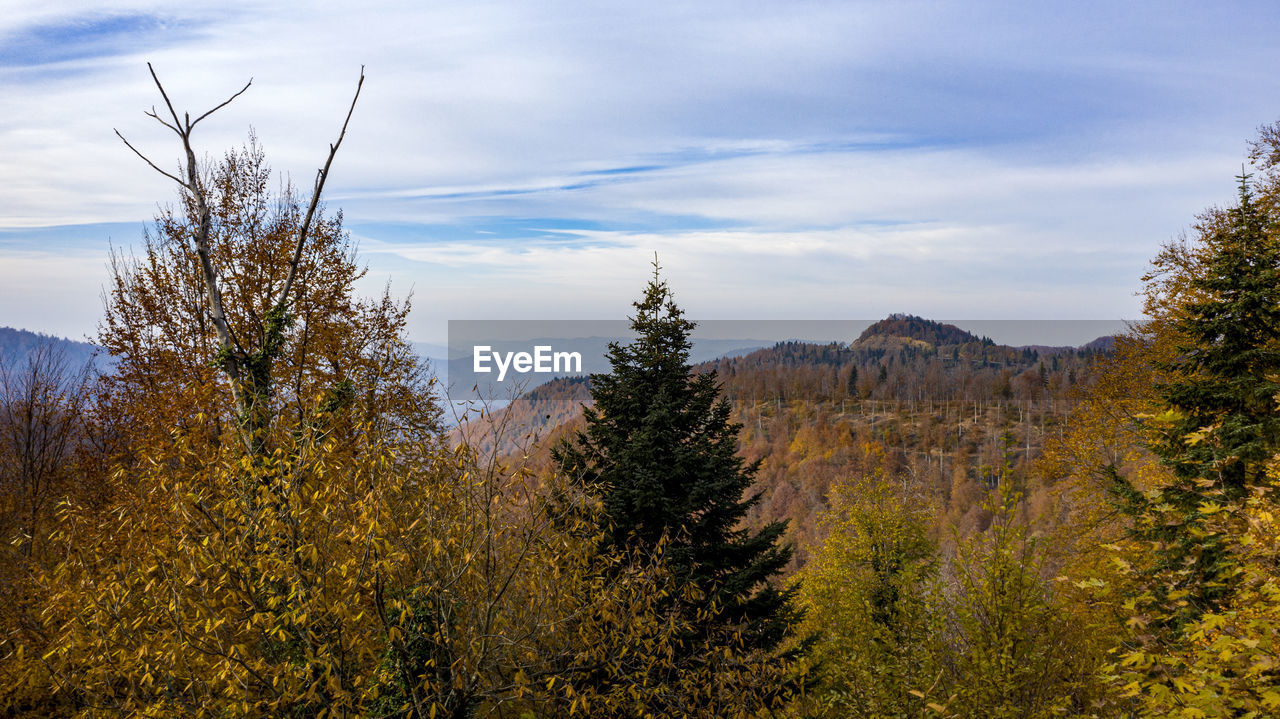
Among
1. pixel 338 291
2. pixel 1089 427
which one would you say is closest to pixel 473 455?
pixel 338 291

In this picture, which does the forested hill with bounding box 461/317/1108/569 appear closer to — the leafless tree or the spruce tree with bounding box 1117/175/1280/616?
the spruce tree with bounding box 1117/175/1280/616

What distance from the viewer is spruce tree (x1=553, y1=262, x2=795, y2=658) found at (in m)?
15.1

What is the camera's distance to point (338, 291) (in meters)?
19.5

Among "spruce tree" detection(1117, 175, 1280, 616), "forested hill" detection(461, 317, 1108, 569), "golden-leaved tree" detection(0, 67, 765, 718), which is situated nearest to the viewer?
"golden-leaved tree" detection(0, 67, 765, 718)

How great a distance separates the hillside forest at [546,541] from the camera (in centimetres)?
694

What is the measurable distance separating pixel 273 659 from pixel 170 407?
1051cm

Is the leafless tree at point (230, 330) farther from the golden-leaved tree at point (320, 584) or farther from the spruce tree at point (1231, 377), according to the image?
the spruce tree at point (1231, 377)

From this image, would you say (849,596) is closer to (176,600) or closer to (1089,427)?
(1089,427)

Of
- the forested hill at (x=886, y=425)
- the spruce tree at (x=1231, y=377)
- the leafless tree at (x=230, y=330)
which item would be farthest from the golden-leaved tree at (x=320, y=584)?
the forested hill at (x=886, y=425)

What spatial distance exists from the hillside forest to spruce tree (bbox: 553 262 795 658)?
0.09m

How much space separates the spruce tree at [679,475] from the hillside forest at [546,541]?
0.31 feet

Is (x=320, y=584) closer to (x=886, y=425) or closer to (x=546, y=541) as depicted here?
(x=546, y=541)

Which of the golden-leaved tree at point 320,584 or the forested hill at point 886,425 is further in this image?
the forested hill at point 886,425

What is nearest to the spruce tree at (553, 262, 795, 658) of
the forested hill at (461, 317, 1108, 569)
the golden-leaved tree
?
the golden-leaved tree
